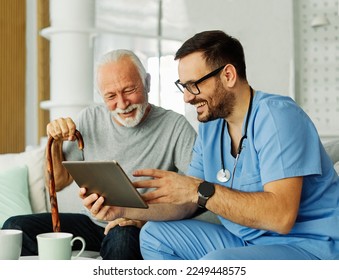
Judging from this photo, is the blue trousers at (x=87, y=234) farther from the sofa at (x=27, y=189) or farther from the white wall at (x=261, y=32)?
the white wall at (x=261, y=32)

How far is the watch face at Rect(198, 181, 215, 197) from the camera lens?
1055mm

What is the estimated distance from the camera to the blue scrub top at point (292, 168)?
1.05m

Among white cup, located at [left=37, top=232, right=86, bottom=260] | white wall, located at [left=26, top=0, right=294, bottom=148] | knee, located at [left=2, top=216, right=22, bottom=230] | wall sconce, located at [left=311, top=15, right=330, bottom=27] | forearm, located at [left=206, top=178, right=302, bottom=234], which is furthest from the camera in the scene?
white wall, located at [left=26, top=0, right=294, bottom=148]

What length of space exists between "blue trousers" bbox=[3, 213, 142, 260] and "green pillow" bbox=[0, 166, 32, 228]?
154 mm

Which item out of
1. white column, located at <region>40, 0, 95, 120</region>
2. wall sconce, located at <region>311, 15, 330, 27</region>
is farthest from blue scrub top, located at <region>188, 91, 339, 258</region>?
white column, located at <region>40, 0, 95, 120</region>

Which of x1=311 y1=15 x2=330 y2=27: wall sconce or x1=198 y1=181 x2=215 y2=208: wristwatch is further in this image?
x1=311 y1=15 x2=330 y2=27: wall sconce

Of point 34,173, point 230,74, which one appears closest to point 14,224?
point 34,173

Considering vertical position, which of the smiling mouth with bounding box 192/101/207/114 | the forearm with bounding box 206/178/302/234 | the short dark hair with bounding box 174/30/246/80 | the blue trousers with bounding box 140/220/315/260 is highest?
the short dark hair with bounding box 174/30/246/80

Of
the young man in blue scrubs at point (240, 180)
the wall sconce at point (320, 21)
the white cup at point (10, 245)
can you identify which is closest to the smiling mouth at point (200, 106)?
the young man in blue scrubs at point (240, 180)

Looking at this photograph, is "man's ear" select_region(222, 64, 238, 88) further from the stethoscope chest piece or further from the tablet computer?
the tablet computer

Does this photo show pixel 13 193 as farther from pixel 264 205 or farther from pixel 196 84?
pixel 264 205

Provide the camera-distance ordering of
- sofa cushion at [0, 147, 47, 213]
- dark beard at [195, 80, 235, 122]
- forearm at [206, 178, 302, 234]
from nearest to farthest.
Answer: forearm at [206, 178, 302, 234], dark beard at [195, 80, 235, 122], sofa cushion at [0, 147, 47, 213]

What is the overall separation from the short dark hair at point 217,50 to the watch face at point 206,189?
27 cm
